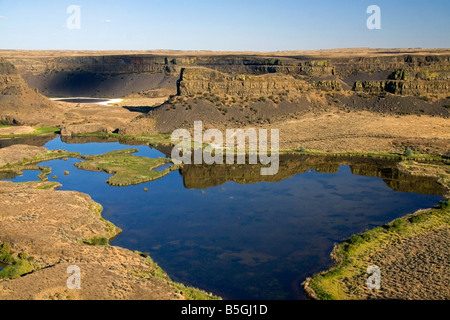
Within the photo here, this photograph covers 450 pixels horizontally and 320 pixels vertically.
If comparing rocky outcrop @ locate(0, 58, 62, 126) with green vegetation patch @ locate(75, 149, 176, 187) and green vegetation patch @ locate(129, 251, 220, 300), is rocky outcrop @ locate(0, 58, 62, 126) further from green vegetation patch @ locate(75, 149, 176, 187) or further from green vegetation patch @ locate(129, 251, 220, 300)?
green vegetation patch @ locate(129, 251, 220, 300)

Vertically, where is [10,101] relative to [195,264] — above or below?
above

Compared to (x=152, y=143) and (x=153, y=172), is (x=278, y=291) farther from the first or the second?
(x=152, y=143)

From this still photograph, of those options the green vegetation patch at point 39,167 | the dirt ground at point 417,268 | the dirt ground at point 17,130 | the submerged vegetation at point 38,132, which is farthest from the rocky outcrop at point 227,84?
the dirt ground at point 417,268

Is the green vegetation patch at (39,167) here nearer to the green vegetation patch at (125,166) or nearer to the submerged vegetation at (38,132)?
the green vegetation patch at (125,166)

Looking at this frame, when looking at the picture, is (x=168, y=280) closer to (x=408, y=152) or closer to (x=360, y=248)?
(x=360, y=248)

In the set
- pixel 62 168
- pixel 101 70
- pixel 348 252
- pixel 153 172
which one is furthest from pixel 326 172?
pixel 101 70

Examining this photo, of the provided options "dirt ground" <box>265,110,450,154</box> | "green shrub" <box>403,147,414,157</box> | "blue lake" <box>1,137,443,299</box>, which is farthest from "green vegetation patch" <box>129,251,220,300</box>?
"green shrub" <box>403,147,414,157</box>
